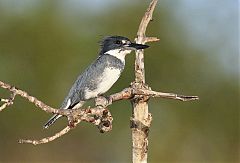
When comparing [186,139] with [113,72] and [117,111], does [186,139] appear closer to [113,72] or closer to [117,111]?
[117,111]

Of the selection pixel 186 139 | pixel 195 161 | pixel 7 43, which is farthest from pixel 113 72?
pixel 7 43

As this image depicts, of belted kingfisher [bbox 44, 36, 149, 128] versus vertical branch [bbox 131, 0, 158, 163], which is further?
belted kingfisher [bbox 44, 36, 149, 128]

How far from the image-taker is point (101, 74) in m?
2.84

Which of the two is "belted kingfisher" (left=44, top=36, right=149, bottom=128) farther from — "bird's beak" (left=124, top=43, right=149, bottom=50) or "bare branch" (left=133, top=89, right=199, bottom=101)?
"bare branch" (left=133, top=89, right=199, bottom=101)

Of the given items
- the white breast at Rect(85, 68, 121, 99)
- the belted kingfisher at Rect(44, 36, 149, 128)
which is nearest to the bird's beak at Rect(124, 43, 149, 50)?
the belted kingfisher at Rect(44, 36, 149, 128)

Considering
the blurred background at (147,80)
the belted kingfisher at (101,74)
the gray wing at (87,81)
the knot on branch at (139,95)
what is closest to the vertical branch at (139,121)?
the knot on branch at (139,95)

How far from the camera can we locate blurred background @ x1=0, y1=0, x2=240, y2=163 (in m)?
7.23

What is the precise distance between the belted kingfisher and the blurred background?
4.15 metres

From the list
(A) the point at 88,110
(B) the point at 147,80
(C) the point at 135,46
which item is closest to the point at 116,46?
(C) the point at 135,46

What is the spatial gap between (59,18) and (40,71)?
2.63 ft

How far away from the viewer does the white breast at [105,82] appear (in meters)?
2.81

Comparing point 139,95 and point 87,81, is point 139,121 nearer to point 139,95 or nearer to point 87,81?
point 139,95

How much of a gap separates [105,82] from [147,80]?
449 cm

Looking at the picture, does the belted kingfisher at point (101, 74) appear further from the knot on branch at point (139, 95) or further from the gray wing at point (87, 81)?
the knot on branch at point (139, 95)
